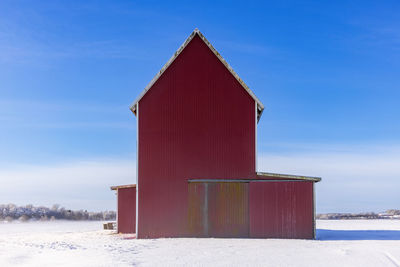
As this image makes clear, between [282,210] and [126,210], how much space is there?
1024 cm

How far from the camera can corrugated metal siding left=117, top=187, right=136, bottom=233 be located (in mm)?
31203

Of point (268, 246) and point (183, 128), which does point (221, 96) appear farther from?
point (268, 246)

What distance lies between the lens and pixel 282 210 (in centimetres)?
2628

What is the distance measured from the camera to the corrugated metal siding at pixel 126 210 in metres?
31.2

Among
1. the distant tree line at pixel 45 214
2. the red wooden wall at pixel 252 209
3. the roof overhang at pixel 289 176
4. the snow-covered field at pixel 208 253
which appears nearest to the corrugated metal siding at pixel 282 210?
the red wooden wall at pixel 252 209

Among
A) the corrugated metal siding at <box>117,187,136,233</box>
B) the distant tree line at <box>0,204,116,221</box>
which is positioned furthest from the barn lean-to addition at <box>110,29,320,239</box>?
the distant tree line at <box>0,204,116,221</box>

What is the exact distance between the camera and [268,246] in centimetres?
2208

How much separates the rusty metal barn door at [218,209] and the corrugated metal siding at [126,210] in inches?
233

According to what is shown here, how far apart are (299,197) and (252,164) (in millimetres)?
2964

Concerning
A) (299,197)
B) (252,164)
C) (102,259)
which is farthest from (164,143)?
(102,259)

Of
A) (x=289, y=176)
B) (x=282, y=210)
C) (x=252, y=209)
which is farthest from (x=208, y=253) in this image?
(x=289, y=176)

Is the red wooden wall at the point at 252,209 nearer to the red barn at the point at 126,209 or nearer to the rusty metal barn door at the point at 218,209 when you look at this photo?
the rusty metal barn door at the point at 218,209

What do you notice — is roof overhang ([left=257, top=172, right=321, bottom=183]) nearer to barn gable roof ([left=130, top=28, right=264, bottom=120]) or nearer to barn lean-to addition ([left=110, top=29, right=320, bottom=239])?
barn lean-to addition ([left=110, top=29, right=320, bottom=239])

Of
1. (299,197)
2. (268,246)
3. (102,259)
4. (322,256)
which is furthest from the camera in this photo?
(299,197)
